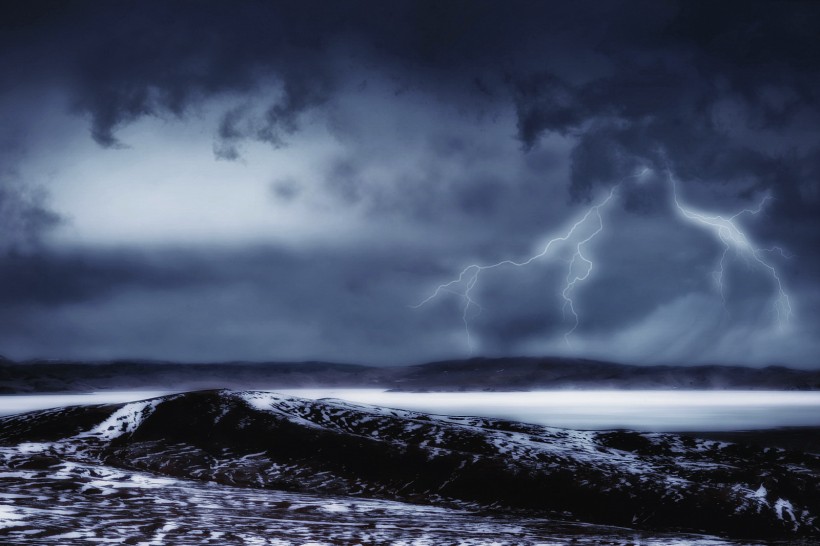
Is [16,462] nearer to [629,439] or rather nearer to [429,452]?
[429,452]

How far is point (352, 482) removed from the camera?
5.37 metres

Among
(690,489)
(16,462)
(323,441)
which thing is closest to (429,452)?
(323,441)

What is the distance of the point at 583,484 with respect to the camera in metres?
5.16

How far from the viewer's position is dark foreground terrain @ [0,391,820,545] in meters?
3.72

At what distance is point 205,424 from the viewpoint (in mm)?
6227

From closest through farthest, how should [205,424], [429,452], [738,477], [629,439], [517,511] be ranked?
[517,511]
[738,477]
[429,452]
[205,424]
[629,439]

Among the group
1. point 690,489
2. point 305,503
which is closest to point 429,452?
point 305,503

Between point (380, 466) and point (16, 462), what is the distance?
238cm

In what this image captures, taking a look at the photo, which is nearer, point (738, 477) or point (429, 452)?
point (738, 477)

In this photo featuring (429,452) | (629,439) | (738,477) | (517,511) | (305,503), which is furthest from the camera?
(629,439)

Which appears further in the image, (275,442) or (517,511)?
(275,442)

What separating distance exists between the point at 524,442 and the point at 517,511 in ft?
4.89

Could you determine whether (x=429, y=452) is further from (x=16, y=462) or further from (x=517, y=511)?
(x=16, y=462)

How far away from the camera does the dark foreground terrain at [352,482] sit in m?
3.72
